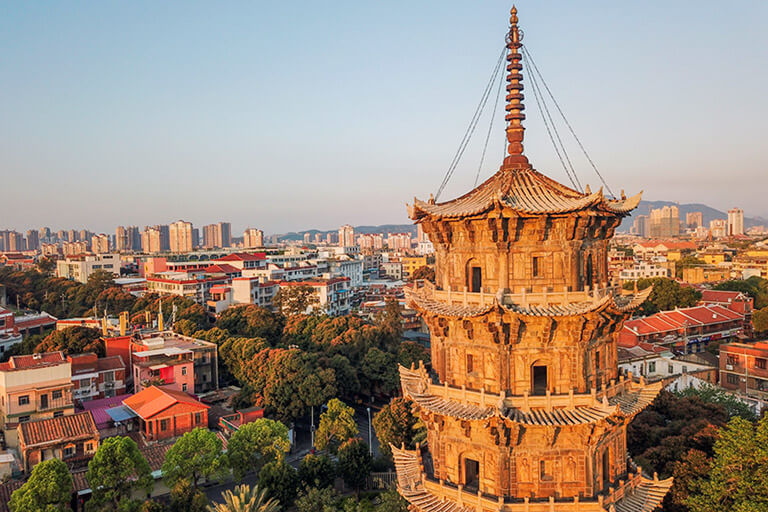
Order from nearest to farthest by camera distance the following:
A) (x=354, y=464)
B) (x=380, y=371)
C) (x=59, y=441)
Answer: (x=354, y=464), (x=59, y=441), (x=380, y=371)

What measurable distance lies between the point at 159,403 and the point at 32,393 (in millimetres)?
8551

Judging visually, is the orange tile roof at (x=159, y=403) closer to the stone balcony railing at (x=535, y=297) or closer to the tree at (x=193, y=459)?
the tree at (x=193, y=459)

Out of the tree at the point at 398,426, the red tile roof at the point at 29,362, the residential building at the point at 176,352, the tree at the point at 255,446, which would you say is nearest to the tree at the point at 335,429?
the tree at the point at 398,426

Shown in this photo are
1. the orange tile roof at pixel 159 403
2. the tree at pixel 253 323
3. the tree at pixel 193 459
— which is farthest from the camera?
the tree at pixel 253 323

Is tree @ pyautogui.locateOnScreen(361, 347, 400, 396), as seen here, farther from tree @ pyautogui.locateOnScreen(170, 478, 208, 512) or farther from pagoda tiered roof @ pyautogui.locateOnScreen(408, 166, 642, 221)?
pagoda tiered roof @ pyautogui.locateOnScreen(408, 166, 642, 221)

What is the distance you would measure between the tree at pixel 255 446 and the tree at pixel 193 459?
1.11 meters

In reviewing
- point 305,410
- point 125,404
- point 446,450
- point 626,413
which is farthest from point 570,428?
point 125,404

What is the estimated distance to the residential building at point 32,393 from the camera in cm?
3544

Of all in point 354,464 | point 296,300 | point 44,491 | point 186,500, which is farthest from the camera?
point 296,300

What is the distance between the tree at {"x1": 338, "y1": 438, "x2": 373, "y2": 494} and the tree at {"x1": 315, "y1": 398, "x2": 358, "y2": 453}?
3.03 m

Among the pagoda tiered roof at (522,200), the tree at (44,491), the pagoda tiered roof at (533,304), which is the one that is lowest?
Answer: the tree at (44,491)

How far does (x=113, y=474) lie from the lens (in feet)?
80.4

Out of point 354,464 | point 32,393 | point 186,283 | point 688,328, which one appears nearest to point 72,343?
point 32,393

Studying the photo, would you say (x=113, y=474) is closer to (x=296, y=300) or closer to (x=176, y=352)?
(x=176, y=352)
